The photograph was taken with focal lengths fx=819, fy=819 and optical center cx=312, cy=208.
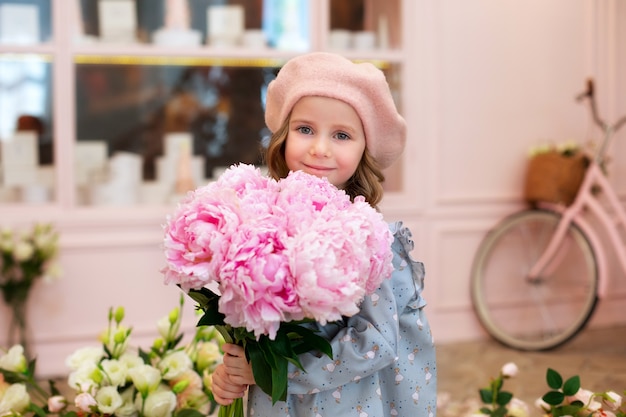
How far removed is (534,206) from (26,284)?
2.50 m

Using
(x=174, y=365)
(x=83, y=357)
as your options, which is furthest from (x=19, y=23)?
(x=174, y=365)

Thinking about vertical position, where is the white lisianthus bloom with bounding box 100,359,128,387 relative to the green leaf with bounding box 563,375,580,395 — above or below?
above

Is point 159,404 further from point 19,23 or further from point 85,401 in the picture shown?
point 19,23

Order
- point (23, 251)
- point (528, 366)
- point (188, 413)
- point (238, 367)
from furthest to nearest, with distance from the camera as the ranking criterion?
point (528, 366) → point (23, 251) → point (188, 413) → point (238, 367)

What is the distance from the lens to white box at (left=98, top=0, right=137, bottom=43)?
375cm

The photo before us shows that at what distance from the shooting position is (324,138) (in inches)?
60.6

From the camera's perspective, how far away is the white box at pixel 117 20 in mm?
3752

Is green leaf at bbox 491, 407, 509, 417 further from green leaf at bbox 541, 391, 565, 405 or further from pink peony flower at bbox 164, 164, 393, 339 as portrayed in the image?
A: pink peony flower at bbox 164, 164, 393, 339

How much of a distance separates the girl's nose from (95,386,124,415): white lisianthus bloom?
2.04 feet

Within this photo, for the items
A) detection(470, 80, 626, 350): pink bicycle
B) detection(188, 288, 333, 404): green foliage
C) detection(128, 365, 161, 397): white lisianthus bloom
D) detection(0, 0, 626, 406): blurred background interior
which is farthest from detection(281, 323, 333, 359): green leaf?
detection(470, 80, 626, 350): pink bicycle

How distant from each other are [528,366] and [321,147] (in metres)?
2.56

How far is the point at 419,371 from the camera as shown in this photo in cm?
156

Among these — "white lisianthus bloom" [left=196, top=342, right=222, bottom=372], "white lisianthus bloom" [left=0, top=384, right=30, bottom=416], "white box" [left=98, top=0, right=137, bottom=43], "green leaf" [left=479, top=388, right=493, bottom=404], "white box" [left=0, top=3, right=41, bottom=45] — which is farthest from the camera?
"white box" [left=98, top=0, right=137, bottom=43]

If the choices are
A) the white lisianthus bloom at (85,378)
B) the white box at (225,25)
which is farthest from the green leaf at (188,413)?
the white box at (225,25)
